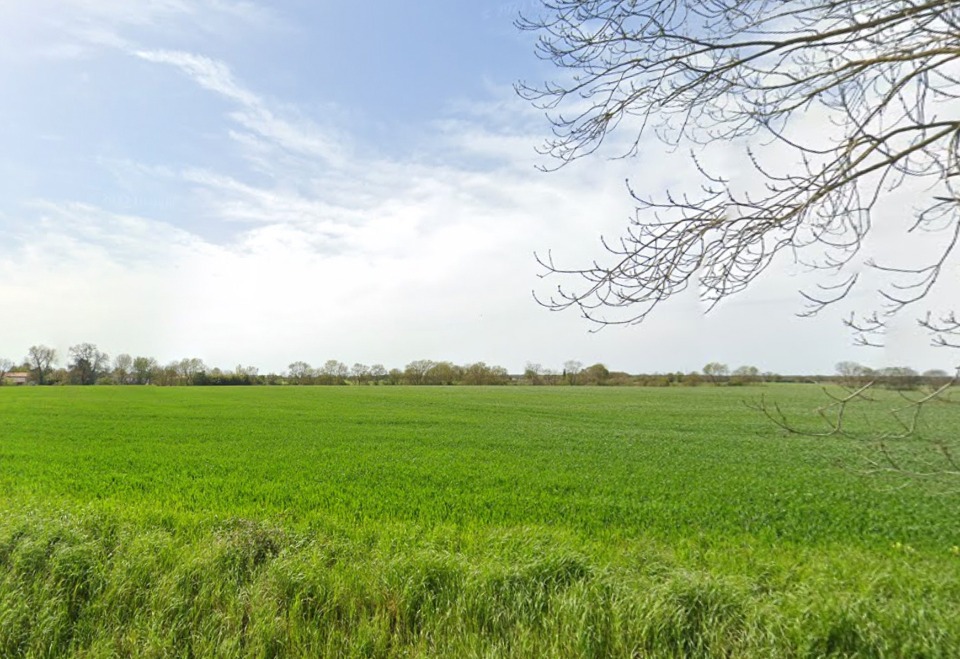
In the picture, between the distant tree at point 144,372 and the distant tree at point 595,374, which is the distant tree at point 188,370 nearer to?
the distant tree at point 144,372

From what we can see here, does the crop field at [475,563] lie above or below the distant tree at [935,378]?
below

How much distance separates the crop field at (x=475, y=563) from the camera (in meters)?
3.66

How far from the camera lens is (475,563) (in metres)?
4.93

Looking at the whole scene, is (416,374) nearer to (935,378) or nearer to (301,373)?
(301,373)

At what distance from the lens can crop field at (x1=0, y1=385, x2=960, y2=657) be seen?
12.0 ft

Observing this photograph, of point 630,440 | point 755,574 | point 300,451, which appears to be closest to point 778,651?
point 755,574

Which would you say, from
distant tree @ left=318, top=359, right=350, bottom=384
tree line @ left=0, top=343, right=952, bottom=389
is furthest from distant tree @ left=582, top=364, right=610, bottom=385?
distant tree @ left=318, top=359, right=350, bottom=384

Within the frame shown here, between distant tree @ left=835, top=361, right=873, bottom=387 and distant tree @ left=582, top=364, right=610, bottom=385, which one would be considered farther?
distant tree @ left=582, top=364, right=610, bottom=385

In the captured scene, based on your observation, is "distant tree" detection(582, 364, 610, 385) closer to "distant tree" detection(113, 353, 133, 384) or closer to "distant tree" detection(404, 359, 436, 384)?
"distant tree" detection(404, 359, 436, 384)

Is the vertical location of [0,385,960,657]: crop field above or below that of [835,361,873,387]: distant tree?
below

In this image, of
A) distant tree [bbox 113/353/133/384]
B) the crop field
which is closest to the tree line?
distant tree [bbox 113/353/133/384]

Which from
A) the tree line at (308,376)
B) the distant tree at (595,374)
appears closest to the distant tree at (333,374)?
the tree line at (308,376)

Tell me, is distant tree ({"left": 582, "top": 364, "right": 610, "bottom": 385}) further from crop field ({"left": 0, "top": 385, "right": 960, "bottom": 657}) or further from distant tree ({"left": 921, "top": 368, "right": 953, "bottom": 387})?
distant tree ({"left": 921, "top": 368, "right": 953, "bottom": 387})

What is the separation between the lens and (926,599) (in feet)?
14.7
